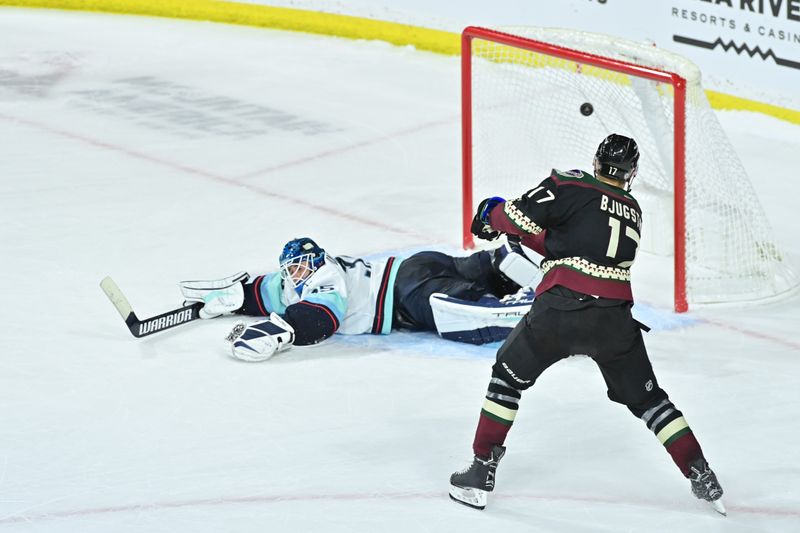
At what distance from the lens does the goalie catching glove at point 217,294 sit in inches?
177

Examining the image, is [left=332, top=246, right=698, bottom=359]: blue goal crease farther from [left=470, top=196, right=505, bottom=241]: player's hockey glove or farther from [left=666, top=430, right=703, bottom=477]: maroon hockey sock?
[left=666, top=430, right=703, bottom=477]: maroon hockey sock

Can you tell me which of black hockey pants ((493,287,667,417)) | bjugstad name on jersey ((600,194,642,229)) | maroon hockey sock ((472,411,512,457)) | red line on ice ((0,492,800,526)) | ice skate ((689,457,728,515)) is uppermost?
bjugstad name on jersey ((600,194,642,229))

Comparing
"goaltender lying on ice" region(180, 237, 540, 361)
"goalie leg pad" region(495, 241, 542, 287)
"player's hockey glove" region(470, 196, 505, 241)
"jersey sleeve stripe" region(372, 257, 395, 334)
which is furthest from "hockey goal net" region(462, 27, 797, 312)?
"player's hockey glove" region(470, 196, 505, 241)

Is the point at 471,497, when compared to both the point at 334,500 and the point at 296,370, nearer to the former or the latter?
the point at 334,500

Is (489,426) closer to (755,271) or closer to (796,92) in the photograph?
(755,271)

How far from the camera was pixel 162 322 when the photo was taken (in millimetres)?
4438

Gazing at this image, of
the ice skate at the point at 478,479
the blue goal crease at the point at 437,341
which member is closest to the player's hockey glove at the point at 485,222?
the ice skate at the point at 478,479

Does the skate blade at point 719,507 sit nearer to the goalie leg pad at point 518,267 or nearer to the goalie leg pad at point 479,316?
the goalie leg pad at point 479,316

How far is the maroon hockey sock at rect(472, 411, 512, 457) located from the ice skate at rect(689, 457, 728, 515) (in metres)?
0.43

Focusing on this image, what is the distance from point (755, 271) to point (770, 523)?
163 centimetres

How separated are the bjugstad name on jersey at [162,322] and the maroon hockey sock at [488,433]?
1.46 metres

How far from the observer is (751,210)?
477cm

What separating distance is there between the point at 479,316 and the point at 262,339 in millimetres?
637

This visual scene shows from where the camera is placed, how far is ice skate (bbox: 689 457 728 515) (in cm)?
324
